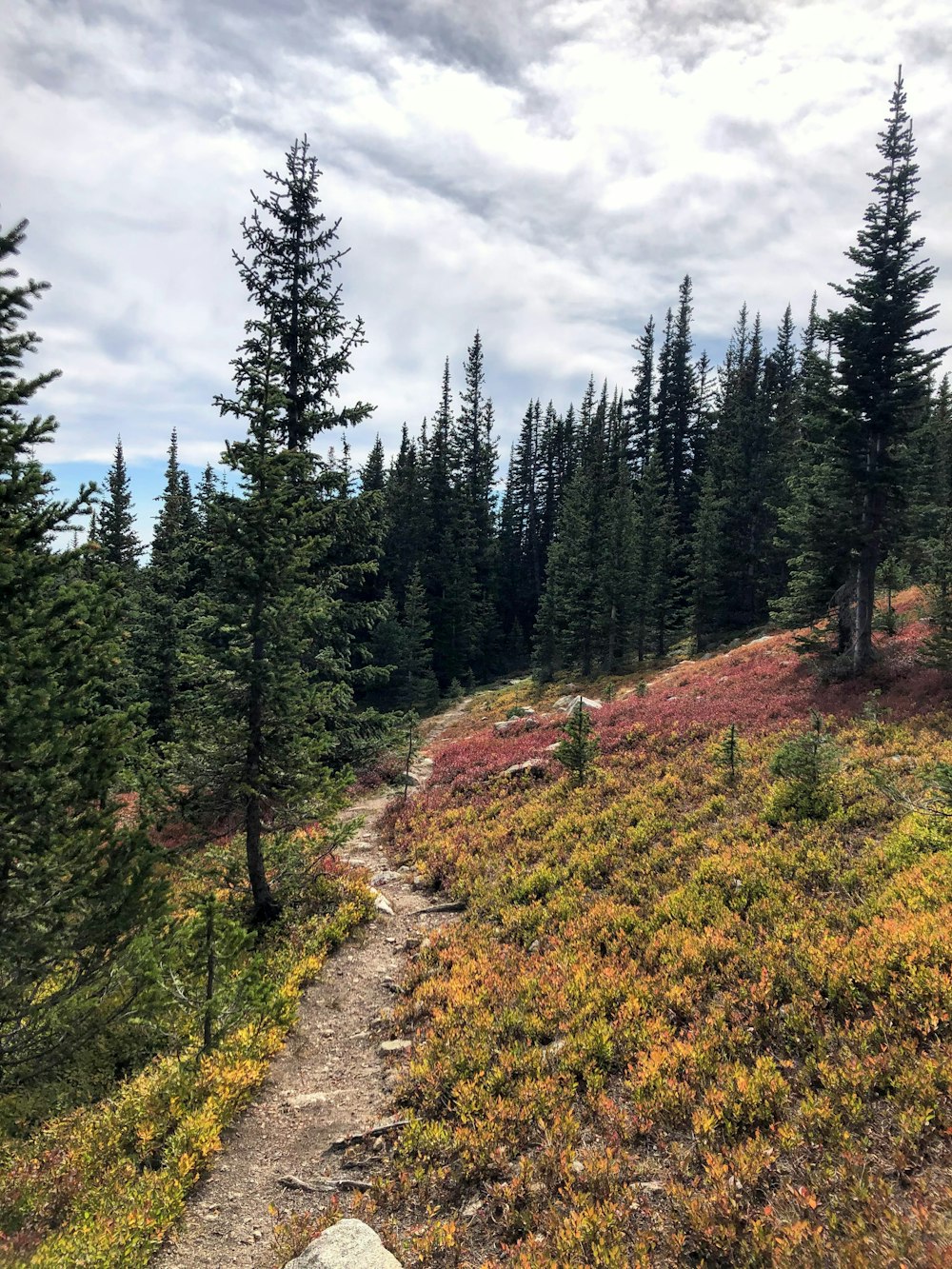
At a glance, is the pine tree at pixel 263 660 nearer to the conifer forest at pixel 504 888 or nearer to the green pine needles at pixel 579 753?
the conifer forest at pixel 504 888

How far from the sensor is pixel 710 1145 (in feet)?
19.6

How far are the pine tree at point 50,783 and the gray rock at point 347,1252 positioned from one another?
3.16 metres

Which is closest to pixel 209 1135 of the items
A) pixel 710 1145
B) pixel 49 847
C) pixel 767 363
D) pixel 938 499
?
pixel 49 847

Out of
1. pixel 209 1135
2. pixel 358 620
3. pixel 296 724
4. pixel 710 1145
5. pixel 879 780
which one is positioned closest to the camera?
pixel 710 1145

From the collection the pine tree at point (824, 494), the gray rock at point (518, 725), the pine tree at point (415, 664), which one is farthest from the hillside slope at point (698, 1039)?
the pine tree at point (415, 664)

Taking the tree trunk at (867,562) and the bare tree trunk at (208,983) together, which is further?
the tree trunk at (867,562)

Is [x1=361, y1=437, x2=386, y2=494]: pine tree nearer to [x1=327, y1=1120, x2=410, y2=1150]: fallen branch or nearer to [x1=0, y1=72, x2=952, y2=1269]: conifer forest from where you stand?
[x1=0, y1=72, x2=952, y2=1269]: conifer forest

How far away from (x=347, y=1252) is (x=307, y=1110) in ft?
10.0

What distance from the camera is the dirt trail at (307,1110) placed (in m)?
6.23

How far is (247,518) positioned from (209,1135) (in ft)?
31.4

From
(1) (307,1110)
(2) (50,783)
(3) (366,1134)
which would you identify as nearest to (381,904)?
(1) (307,1110)

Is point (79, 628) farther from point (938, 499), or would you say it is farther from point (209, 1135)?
point (938, 499)

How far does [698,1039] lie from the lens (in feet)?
24.3

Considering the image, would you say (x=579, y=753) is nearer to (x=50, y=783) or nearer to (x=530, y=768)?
(x=530, y=768)
